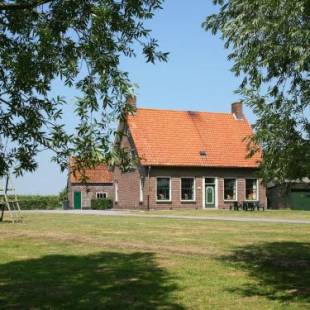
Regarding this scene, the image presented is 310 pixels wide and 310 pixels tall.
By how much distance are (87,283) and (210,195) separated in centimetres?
3655

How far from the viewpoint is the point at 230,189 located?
4678 centimetres

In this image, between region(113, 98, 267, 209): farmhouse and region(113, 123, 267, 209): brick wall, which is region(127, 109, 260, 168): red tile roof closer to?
region(113, 98, 267, 209): farmhouse

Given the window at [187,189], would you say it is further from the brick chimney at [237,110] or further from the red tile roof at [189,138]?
the brick chimney at [237,110]

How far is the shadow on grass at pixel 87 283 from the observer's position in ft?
27.5

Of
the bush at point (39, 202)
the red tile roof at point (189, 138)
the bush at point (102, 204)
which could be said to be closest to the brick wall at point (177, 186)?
the red tile roof at point (189, 138)

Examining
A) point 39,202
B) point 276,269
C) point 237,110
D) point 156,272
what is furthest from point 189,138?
point 156,272

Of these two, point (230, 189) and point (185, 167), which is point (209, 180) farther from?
point (185, 167)

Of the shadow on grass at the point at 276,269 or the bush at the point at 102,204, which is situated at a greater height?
the bush at the point at 102,204

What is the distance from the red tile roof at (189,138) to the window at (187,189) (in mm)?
1479

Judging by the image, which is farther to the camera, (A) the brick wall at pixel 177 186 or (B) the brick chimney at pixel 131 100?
(A) the brick wall at pixel 177 186

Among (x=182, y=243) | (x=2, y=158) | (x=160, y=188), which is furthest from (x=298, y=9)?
(x=160, y=188)

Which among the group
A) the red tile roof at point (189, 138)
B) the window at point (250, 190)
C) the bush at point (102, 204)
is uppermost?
the red tile roof at point (189, 138)

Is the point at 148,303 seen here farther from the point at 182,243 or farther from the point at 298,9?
the point at 182,243

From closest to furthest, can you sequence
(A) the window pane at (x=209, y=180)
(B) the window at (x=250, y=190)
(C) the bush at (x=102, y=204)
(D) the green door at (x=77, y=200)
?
(A) the window pane at (x=209, y=180), (B) the window at (x=250, y=190), (C) the bush at (x=102, y=204), (D) the green door at (x=77, y=200)
